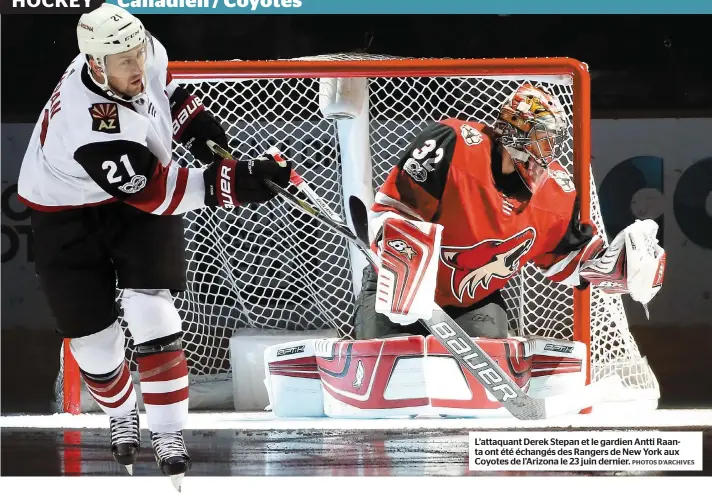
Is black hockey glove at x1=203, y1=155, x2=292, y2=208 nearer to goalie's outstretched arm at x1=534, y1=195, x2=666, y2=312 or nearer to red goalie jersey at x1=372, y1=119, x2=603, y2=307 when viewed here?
red goalie jersey at x1=372, y1=119, x2=603, y2=307

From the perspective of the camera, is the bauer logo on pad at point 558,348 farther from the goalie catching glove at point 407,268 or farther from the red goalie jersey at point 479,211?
the goalie catching glove at point 407,268

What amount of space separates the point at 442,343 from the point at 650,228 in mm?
543

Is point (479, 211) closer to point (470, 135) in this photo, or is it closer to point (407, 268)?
point (470, 135)

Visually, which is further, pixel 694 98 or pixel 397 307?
pixel 694 98

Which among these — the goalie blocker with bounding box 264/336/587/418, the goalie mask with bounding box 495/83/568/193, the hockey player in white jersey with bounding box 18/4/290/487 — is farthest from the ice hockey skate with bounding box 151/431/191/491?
the goalie mask with bounding box 495/83/568/193

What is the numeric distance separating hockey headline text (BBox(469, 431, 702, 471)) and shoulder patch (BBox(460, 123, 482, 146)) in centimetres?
65

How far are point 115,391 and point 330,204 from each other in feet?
2.60

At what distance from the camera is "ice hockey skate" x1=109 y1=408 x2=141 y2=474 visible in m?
2.04

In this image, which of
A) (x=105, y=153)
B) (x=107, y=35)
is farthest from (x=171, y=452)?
(x=107, y=35)

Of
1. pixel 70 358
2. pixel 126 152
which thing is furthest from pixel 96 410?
pixel 126 152

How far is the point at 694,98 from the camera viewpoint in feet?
9.74

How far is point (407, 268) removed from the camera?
2.08 m

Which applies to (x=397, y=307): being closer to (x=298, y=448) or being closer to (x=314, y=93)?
(x=298, y=448)

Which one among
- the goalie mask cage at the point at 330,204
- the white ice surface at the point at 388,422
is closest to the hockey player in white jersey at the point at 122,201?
the white ice surface at the point at 388,422
